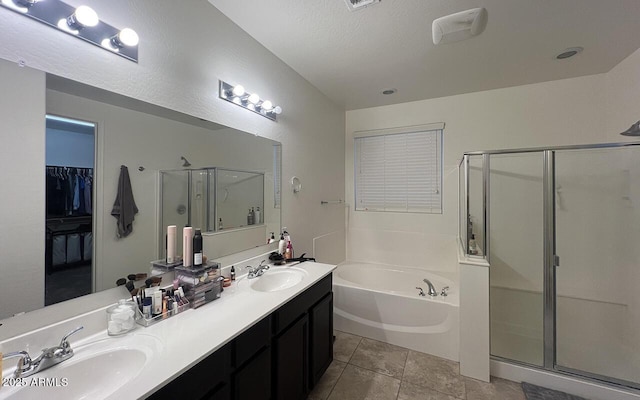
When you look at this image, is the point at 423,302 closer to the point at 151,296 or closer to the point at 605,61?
the point at 151,296

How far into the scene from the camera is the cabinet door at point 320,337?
1.69 meters

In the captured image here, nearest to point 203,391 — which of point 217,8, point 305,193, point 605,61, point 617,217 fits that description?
point 305,193

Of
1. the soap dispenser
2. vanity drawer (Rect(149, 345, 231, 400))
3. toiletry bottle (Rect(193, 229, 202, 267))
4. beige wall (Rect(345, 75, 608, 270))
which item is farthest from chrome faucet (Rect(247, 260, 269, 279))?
beige wall (Rect(345, 75, 608, 270))

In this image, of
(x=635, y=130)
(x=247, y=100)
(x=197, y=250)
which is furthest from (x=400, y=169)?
(x=197, y=250)

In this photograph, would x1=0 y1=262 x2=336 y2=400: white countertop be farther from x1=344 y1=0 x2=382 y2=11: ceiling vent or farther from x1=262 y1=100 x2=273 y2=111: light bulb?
x1=344 y1=0 x2=382 y2=11: ceiling vent

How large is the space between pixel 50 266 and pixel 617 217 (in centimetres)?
388

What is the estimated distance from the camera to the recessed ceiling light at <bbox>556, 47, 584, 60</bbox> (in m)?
2.09

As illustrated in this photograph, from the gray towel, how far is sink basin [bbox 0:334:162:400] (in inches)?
18.8

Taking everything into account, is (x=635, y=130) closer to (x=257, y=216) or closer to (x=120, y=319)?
(x=257, y=216)

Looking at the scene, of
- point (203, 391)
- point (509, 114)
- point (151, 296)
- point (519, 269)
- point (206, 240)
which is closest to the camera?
point (203, 391)

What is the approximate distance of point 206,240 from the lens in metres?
1.58

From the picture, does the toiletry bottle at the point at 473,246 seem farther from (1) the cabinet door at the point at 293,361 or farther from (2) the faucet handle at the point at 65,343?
(2) the faucet handle at the point at 65,343

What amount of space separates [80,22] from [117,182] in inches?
25.1

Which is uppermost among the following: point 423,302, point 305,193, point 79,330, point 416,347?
point 305,193
